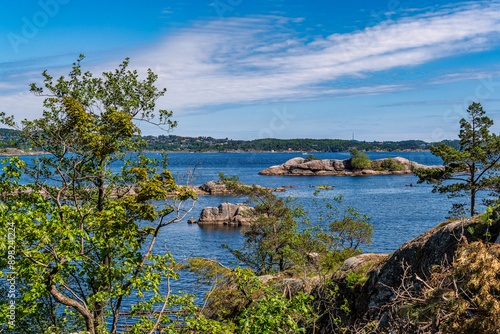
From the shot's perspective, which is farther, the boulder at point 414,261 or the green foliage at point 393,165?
the green foliage at point 393,165

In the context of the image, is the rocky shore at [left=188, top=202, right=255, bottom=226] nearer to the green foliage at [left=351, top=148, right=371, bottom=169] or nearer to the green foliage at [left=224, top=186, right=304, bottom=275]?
the green foliage at [left=224, top=186, right=304, bottom=275]

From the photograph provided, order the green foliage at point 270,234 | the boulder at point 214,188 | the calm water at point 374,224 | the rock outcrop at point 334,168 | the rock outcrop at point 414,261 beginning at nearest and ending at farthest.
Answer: the rock outcrop at point 414,261
the green foliage at point 270,234
the calm water at point 374,224
the boulder at point 214,188
the rock outcrop at point 334,168

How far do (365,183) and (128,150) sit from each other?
111358 mm

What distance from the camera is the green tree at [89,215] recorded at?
7223mm

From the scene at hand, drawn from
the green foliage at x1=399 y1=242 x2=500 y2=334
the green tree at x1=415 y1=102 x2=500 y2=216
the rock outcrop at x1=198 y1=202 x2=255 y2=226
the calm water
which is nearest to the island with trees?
the calm water

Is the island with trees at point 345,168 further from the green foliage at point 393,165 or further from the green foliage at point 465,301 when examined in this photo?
the green foliage at point 465,301

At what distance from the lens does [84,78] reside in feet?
44.0

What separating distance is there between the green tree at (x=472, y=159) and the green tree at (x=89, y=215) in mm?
22608

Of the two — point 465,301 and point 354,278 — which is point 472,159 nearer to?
point 354,278

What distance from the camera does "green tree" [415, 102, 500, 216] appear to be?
2708 centimetres

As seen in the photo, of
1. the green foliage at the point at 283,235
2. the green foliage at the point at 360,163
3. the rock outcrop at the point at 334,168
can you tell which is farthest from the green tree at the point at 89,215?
the green foliage at the point at 360,163

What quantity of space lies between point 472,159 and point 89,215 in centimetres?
2604

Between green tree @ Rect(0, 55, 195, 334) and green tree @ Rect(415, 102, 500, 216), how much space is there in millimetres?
22608

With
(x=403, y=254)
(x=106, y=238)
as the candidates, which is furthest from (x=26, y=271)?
(x=403, y=254)
